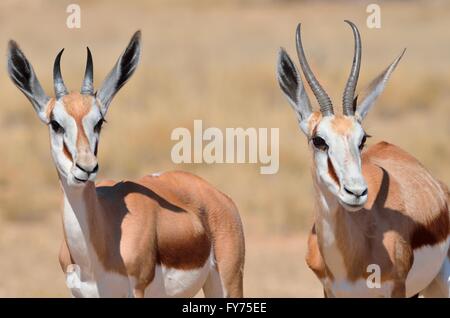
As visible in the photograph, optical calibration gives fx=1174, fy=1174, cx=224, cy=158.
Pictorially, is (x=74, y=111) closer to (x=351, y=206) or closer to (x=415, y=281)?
(x=351, y=206)

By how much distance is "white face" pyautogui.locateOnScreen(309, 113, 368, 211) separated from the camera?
324 inches

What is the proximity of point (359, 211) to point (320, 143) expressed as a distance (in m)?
0.74

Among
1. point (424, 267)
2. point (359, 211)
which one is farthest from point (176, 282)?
point (424, 267)

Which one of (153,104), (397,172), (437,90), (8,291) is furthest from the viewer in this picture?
(437,90)

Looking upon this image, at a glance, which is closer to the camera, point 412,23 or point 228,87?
point 228,87

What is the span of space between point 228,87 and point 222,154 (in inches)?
215

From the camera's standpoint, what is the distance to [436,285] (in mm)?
10203

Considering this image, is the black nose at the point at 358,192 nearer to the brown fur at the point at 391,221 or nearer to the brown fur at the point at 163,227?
the brown fur at the point at 391,221

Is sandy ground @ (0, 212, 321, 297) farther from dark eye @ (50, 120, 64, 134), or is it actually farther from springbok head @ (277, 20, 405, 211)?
dark eye @ (50, 120, 64, 134)

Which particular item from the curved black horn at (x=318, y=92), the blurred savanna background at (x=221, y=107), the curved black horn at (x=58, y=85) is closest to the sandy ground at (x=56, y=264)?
the blurred savanna background at (x=221, y=107)

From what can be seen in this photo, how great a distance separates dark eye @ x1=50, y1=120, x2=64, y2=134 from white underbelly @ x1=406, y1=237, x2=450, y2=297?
9.79 ft

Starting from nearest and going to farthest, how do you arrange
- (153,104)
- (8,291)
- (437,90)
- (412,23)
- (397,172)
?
(397,172), (8,291), (153,104), (437,90), (412,23)

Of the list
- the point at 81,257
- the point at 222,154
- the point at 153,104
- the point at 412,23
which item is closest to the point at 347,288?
the point at 81,257
